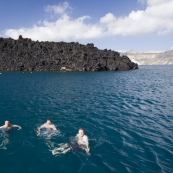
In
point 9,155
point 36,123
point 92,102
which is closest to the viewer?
point 9,155

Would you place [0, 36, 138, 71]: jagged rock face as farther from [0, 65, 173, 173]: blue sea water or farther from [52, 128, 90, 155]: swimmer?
[52, 128, 90, 155]: swimmer

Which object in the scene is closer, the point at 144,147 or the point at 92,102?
the point at 144,147

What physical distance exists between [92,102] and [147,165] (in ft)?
69.7

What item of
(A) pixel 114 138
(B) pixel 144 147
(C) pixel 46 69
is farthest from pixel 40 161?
(C) pixel 46 69

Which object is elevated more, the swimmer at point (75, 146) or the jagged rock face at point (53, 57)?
the jagged rock face at point (53, 57)

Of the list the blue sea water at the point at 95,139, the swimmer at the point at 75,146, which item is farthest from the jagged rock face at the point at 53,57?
the swimmer at the point at 75,146

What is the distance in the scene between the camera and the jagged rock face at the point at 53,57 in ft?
417

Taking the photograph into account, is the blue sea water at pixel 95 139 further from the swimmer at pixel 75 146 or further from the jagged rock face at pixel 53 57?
the jagged rock face at pixel 53 57

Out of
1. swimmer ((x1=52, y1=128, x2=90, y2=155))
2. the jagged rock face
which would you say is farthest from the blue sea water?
the jagged rock face

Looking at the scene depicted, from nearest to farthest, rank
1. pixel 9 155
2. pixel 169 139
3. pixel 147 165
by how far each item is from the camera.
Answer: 1. pixel 147 165
2. pixel 9 155
3. pixel 169 139

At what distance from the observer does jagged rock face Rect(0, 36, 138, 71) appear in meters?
127

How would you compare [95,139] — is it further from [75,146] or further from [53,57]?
[53,57]

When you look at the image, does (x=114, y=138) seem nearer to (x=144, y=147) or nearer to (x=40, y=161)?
(x=144, y=147)

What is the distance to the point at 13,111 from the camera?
27.9 meters
